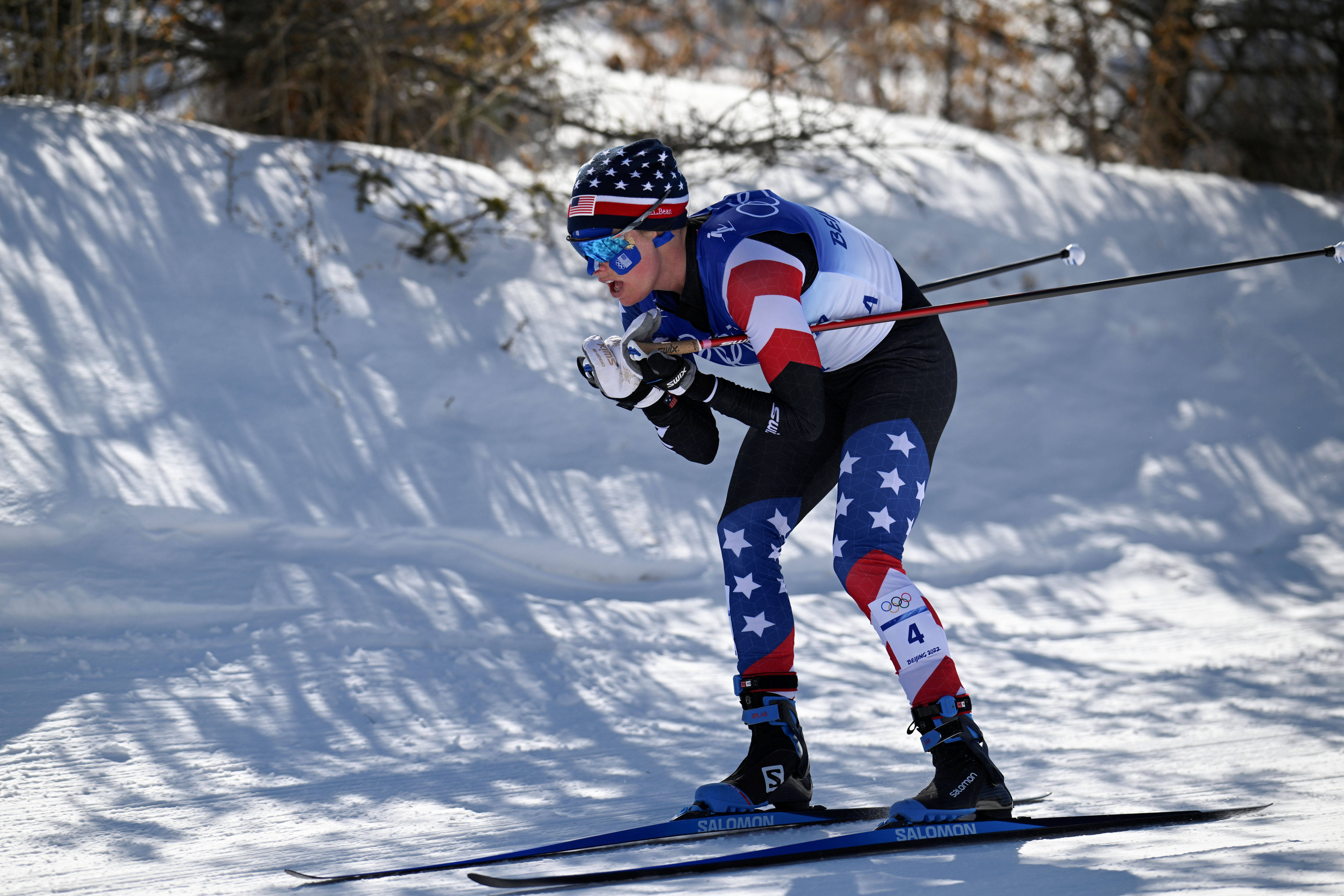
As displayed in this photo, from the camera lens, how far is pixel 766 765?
2.67m

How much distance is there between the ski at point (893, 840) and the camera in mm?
2225

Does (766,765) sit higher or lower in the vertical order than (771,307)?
lower

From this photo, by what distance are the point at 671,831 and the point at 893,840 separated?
50cm

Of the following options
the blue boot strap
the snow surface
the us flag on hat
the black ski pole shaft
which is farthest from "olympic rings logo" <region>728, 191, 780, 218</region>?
the snow surface

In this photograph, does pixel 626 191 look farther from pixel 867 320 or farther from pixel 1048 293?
pixel 1048 293

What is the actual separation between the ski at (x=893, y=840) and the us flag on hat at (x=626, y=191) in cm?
142

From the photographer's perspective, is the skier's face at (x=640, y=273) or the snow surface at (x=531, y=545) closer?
the skier's face at (x=640, y=273)

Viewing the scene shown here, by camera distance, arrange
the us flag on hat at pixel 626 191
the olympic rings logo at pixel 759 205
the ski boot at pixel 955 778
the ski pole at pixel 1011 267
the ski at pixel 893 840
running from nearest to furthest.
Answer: the ski at pixel 893 840 → the ski boot at pixel 955 778 → the us flag on hat at pixel 626 191 → the olympic rings logo at pixel 759 205 → the ski pole at pixel 1011 267

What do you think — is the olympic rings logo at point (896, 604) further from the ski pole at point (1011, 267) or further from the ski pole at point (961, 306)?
the ski pole at point (1011, 267)

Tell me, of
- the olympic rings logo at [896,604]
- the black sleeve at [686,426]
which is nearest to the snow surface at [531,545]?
the olympic rings logo at [896,604]

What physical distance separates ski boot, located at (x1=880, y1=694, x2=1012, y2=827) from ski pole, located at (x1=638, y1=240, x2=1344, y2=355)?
906mm

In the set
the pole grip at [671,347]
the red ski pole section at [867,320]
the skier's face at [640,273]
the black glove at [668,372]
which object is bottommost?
the black glove at [668,372]

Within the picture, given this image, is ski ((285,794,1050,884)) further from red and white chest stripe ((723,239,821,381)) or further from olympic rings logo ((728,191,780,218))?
olympic rings logo ((728,191,780,218))

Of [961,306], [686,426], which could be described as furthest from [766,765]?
[961,306]
